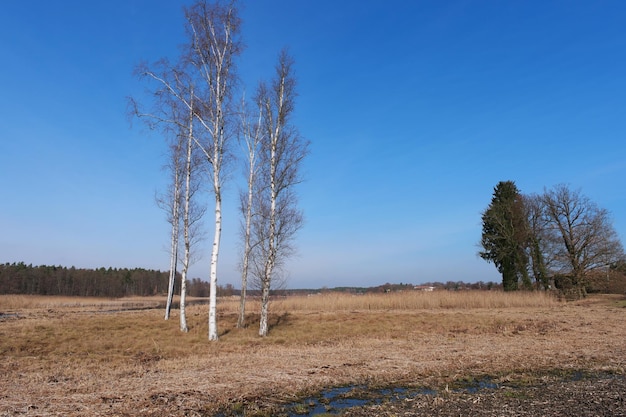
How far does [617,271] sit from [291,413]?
44354mm

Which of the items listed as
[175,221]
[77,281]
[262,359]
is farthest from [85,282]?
[262,359]

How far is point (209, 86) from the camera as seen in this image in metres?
14.9

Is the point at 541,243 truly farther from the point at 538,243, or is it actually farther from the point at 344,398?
the point at 344,398

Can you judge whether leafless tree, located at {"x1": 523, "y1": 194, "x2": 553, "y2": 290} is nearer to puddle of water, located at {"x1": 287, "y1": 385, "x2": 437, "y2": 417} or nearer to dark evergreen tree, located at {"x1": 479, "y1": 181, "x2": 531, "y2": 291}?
dark evergreen tree, located at {"x1": 479, "y1": 181, "x2": 531, "y2": 291}

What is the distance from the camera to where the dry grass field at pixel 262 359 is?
6047mm

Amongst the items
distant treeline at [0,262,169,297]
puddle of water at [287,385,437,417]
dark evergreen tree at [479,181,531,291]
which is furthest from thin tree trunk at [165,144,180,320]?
distant treeline at [0,262,169,297]

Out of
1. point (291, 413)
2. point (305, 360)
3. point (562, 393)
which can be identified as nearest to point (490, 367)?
point (562, 393)

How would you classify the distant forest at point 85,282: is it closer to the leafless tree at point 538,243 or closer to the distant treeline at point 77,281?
the distant treeline at point 77,281

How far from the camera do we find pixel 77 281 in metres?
94.0

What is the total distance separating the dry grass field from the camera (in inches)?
238

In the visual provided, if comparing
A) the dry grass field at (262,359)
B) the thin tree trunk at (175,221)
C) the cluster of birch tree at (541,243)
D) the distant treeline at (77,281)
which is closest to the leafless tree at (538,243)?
the cluster of birch tree at (541,243)

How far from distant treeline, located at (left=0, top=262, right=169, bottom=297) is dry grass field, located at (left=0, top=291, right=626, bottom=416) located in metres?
80.4

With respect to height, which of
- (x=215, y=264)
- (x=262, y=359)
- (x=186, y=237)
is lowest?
(x=262, y=359)

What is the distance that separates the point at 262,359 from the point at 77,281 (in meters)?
103
